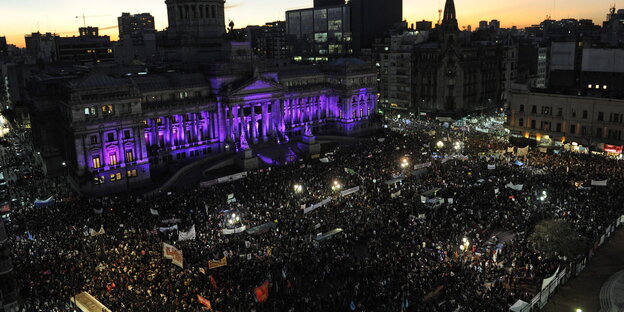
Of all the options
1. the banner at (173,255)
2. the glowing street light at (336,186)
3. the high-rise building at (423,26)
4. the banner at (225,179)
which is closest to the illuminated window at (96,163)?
the banner at (225,179)

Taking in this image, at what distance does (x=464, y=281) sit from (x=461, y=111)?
234 feet

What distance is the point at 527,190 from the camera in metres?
47.0

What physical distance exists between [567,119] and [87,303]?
63.4 meters

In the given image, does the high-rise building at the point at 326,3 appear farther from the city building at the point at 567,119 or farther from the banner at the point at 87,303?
the banner at the point at 87,303

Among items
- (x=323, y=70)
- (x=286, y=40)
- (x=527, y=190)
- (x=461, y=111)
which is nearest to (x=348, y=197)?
(x=527, y=190)

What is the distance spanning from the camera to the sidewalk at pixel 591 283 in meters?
30.1

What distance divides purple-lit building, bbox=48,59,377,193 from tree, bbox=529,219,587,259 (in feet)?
142

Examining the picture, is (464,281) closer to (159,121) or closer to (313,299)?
(313,299)

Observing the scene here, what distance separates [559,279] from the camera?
31.7m

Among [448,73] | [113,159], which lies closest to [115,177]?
[113,159]

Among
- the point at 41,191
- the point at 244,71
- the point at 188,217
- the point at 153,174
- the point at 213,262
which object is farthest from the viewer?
the point at 244,71

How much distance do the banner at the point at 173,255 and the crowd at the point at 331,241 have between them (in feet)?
1.78

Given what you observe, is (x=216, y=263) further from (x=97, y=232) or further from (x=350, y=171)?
(x=350, y=171)

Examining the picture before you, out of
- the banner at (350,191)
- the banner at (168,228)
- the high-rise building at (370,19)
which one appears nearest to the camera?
the banner at (168,228)
